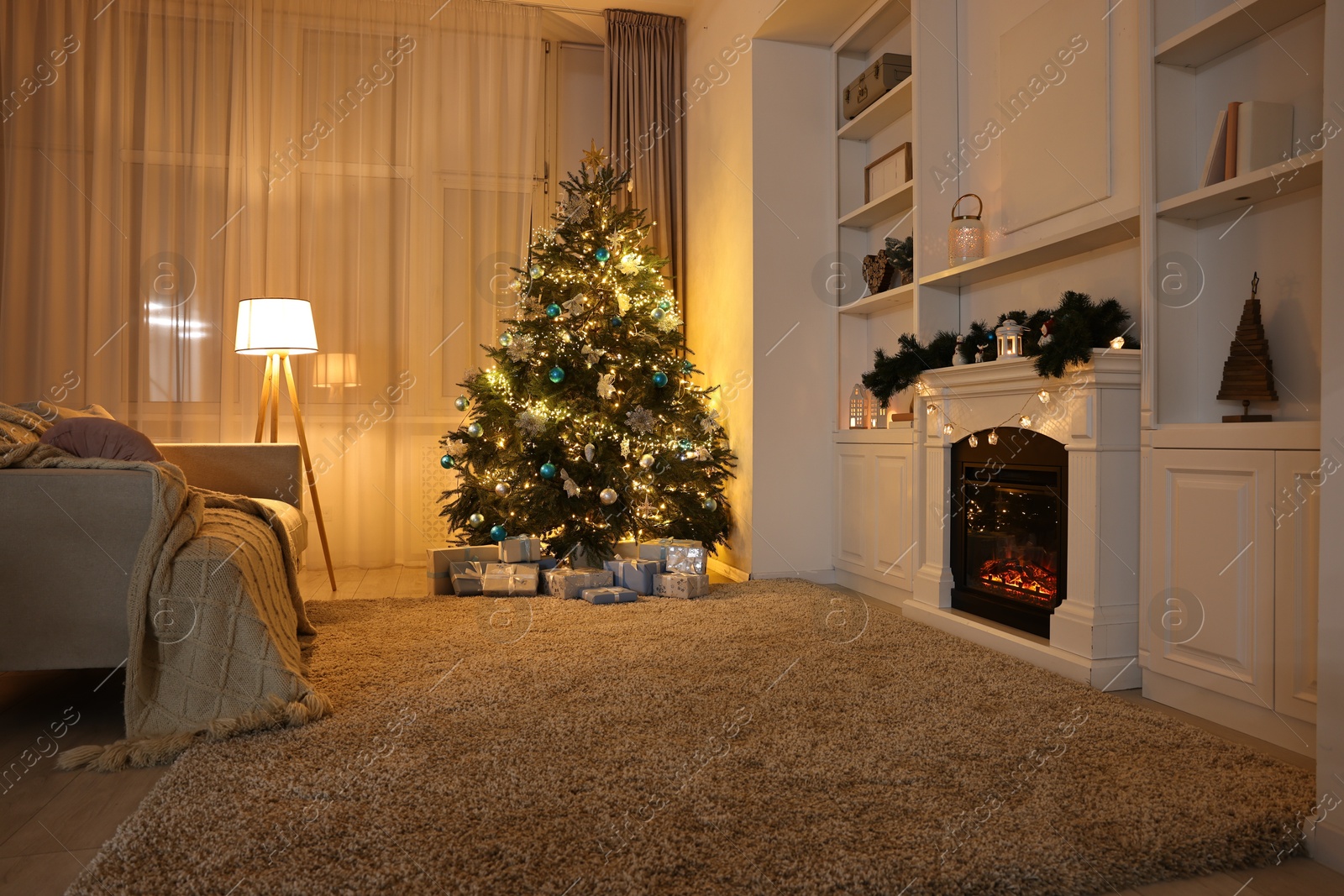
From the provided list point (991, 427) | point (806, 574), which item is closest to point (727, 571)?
point (806, 574)

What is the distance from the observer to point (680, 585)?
3754 millimetres

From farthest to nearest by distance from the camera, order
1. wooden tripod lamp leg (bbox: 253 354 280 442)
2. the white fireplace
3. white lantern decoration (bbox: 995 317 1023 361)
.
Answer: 1. wooden tripod lamp leg (bbox: 253 354 280 442)
2. white lantern decoration (bbox: 995 317 1023 361)
3. the white fireplace

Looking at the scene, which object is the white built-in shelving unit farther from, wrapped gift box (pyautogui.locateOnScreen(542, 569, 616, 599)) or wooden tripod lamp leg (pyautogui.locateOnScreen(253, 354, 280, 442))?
wooden tripod lamp leg (pyautogui.locateOnScreen(253, 354, 280, 442))

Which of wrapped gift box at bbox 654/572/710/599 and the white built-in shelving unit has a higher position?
the white built-in shelving unit

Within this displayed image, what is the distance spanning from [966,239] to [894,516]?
115 cm

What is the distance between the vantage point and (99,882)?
1.35 metres

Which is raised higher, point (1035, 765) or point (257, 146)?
point (257, 146)

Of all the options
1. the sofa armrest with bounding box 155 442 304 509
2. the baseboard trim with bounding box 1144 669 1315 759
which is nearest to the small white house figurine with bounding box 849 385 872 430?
the baseboard trim with bounding box 1144 669 1315 759

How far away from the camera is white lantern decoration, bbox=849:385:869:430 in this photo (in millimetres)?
4211

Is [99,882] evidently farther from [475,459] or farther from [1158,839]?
[475,459]

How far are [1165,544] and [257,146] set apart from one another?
454 cm

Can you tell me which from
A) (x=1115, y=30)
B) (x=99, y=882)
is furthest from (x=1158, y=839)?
(x=1115, y=30)

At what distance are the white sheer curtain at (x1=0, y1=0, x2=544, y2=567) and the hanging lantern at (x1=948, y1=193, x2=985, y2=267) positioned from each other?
250 centimetres

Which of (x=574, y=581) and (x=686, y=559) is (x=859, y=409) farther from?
(x=574, y=581)
